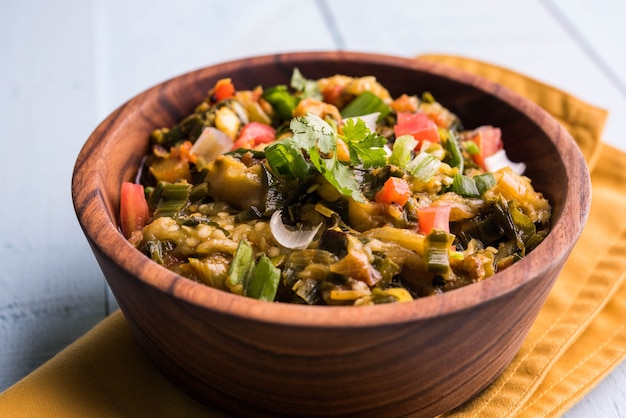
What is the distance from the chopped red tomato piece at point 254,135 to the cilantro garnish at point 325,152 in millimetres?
472

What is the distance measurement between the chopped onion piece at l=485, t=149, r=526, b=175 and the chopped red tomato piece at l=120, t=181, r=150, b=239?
1562 mm

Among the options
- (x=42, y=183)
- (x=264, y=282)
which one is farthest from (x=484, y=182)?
(x=42, y=183)

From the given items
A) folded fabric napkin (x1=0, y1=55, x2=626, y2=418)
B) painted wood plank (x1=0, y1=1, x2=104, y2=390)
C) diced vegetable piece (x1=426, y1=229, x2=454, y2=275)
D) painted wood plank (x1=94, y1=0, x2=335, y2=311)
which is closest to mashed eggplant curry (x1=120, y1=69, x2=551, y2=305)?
diced vegetable piece (x1=426, y1=229, x2=454, y2=275)

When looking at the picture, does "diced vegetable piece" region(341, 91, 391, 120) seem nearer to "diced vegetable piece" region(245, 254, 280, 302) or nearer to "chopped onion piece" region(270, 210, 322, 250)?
"chopped onion piece" region(270, 210, 322, 250)

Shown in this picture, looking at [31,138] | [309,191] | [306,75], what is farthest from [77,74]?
[309,191]

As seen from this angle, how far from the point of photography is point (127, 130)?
11.5 ft

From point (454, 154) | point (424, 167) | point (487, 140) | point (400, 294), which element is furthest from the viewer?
point (487, 140)

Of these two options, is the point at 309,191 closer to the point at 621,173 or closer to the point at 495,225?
the point at 495,225

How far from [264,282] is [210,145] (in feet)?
3.38

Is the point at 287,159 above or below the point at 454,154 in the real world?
above

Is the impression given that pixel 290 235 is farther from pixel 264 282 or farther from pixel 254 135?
pixel 254 135

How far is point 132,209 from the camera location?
3.27m

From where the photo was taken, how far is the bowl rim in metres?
2.35

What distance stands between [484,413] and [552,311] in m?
0.74
